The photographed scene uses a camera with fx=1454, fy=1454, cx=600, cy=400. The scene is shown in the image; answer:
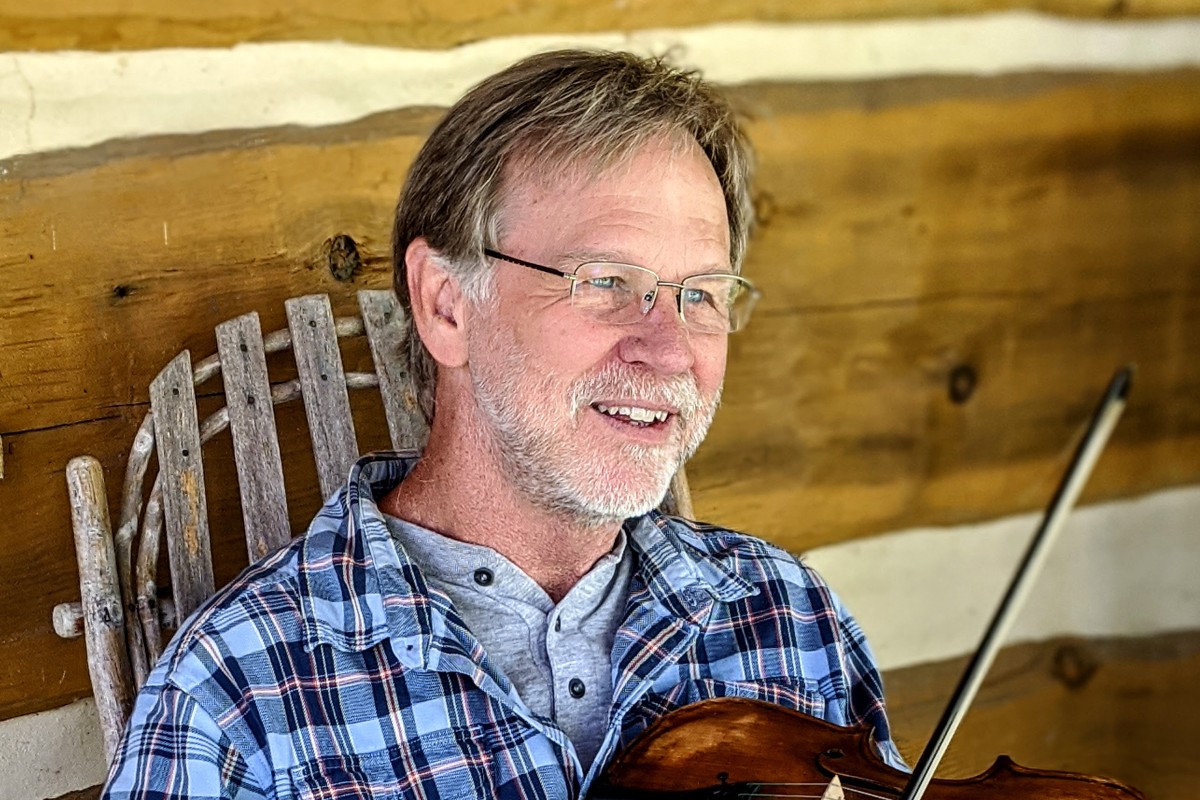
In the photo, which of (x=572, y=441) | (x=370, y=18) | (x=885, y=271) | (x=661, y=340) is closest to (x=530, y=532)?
(x=572, y=441)

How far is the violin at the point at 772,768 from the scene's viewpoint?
134 centimetres

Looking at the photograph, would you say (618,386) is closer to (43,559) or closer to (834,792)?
(834,792)

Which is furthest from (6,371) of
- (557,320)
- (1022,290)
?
(1022,290)

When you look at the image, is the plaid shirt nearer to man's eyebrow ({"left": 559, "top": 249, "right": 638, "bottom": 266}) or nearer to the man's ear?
the man's ear

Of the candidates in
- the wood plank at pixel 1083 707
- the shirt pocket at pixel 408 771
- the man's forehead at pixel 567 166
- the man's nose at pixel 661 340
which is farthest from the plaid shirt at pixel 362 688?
the wood plank at pixel 1083 707

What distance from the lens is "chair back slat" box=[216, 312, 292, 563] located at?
1.67 metres

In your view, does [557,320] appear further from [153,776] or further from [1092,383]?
[1092,383]

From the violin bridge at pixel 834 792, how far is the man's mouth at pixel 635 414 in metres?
0.40

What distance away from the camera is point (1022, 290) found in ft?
8.49

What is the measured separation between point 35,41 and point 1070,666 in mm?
2102

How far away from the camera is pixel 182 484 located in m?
1.62

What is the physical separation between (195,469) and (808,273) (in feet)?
3.61

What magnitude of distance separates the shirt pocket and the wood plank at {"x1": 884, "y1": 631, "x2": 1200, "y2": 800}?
47.1 inches

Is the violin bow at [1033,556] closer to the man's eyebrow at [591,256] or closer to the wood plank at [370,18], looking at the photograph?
the man's eyebrow at [591,256]
